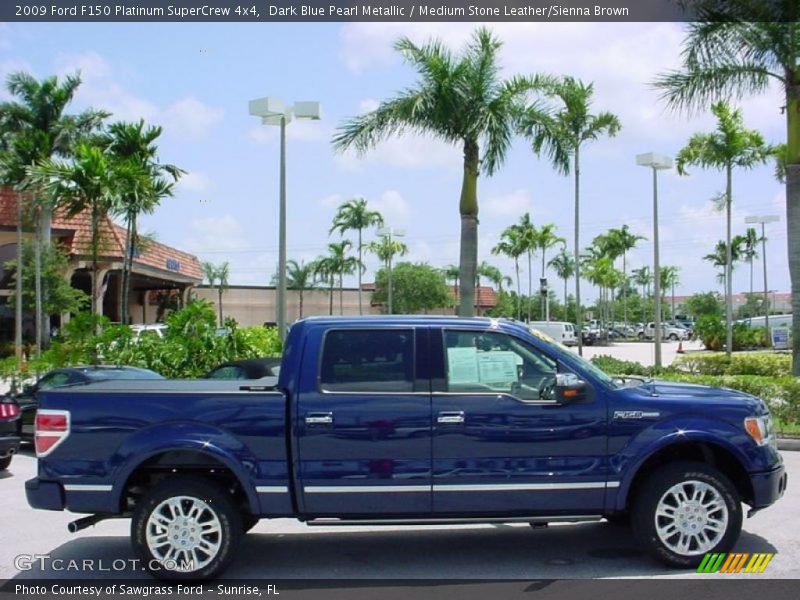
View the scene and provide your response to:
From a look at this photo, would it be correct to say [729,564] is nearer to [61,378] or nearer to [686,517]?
[686,517]

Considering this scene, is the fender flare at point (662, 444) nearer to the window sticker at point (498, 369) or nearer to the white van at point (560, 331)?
the window sticker at point (498, 369)

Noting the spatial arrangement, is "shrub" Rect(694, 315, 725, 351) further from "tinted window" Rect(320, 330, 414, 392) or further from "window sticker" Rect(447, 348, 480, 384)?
"tinted window" Rect(320, 330, 414, 392)

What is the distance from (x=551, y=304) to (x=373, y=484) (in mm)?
97848

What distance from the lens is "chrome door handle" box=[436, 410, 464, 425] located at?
249 inches

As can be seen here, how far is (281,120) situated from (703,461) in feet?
43.6

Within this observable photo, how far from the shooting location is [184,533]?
6.28m

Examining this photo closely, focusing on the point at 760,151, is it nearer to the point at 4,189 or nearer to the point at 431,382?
the point at 431,382

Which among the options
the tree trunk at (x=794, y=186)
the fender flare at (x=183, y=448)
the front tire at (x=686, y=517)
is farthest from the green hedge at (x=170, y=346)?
the front tire at (x=686, y=517)

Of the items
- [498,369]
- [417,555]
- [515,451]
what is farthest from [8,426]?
[515,451]

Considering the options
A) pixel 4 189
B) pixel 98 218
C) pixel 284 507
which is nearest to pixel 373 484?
pixel 284 507

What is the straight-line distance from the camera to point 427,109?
19.1 metres

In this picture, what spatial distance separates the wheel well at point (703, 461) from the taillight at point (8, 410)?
8.05 m

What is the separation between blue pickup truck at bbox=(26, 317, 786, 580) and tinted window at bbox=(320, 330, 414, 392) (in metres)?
0.01

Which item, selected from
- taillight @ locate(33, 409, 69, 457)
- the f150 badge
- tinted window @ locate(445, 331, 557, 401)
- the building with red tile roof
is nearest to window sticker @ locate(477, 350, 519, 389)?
tinted window @ locate(445, 331, 557, 401)
